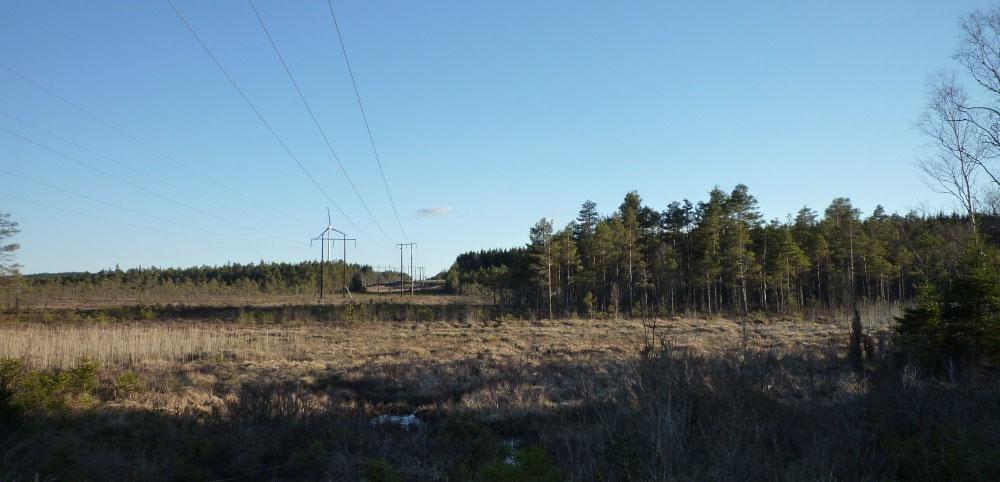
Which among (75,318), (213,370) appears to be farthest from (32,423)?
(75,318)

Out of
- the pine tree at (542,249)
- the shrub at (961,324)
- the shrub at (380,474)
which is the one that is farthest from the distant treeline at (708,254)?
the shrub at (380,474)

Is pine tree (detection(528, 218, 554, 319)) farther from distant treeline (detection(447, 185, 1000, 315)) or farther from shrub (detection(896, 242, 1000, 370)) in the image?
shrub (detection(896, 242, 1000, 370))

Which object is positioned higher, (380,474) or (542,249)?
(542,249)

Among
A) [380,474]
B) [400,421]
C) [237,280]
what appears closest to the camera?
[380,474]

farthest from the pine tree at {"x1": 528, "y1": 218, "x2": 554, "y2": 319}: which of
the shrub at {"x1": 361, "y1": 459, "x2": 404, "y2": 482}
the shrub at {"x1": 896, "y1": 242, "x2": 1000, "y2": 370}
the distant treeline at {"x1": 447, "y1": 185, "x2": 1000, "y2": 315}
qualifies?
the shrub at {"x1": 361, "y1": 459, "x2": 404, "y2": 482}

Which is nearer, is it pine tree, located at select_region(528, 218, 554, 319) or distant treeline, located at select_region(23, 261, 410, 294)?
pine tree, located at select_region(528, 218, 554, 319)

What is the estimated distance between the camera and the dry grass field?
5.79 metres

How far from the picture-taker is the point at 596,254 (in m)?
55.4

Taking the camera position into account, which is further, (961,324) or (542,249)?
(542,249)

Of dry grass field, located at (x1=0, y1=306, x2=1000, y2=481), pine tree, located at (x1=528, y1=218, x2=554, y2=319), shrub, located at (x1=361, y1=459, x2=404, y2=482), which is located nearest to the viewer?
dry grass field, located at (x1=0, y1=306, x2=1000, y2=481)

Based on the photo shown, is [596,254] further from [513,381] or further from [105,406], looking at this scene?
[105,406]

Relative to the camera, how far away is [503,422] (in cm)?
A: 1109

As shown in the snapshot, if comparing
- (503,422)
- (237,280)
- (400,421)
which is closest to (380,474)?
(503,422)

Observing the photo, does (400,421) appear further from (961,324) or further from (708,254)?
(708,254)
